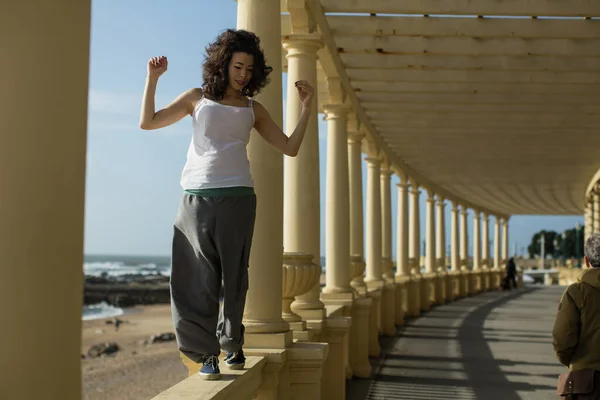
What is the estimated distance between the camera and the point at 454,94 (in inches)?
907

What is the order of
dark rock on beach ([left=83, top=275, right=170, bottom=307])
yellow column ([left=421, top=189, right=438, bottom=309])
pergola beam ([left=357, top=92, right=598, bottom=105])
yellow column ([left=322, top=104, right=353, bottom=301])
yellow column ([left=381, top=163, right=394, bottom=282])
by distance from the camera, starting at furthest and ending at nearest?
dark rock on beach ([left=83, top=275, right=170, bottom=307]), yellow column ([left=421, top=189, right=438, bottom=309]), yellow column ([left=381, top=163, right=394, bottom=282]), pergola beam ([left=357, top=92, right=598, bottom=105]), yellow column ([left=322, top=104, right=353, bottom=301])

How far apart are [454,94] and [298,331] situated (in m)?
13.8

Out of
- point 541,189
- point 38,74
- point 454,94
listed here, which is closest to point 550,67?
point 454,94

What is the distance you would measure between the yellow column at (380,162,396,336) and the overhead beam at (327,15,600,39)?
41.3ft

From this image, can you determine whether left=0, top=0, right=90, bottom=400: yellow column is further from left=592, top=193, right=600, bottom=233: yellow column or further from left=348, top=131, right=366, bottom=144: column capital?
left=592, top=193, right=600, bottom=233: yellow column

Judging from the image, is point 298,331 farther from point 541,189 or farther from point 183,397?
point 541,189

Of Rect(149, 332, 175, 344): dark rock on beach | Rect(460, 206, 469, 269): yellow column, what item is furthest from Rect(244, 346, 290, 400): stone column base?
Rect(149, 332, 175, 344): dark rock on beach

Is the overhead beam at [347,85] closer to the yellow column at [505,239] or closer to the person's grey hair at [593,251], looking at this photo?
the person's grey hair at [593,251]

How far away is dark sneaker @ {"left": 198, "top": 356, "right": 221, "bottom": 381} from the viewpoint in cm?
636

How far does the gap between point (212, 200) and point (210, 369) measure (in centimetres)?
140

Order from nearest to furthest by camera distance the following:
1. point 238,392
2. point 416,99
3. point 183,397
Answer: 1. point 183,397
2. point 238,392
3. point 416,99

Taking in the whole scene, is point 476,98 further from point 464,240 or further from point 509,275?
point 509,275

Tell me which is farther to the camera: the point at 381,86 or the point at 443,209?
the point at 443,209

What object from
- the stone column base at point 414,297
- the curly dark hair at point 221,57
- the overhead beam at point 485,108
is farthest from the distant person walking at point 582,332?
the stone column base at point 414,297
